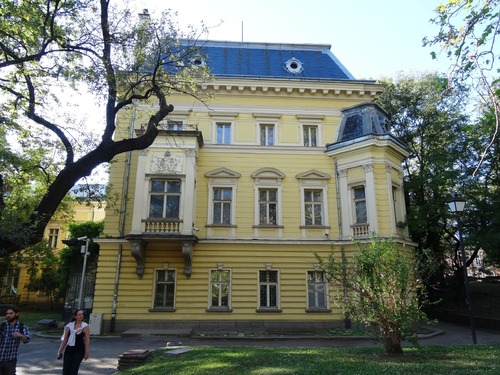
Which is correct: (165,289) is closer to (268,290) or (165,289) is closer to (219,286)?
(219,286)

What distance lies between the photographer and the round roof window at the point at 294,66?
22855mm

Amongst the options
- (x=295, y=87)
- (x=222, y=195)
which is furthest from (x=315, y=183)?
(x=295, y=87)

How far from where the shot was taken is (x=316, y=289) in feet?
60.4

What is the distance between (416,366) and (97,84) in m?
11.3

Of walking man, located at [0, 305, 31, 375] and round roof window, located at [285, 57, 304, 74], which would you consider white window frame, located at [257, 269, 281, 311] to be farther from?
walking man, located at [0, 305, 31, 375]

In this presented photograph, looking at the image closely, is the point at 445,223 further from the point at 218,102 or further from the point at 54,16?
the point at 54,16

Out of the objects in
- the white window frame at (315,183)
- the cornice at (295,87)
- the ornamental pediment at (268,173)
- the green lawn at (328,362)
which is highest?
the cornice at (295,87)

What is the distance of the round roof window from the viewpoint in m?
22.9

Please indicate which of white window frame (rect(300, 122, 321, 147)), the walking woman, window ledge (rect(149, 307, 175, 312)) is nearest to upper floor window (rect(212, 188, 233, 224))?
window ledge (rect(149, 307, 175, 312))

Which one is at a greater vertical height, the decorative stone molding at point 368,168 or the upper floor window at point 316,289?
the decorative stone molding at point 368,168

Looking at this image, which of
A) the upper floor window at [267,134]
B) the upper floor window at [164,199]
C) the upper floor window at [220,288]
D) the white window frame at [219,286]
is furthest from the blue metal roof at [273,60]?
the upper floor window at [220,288]

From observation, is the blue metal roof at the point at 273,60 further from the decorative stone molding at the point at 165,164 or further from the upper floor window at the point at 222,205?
the upper floor window at the point at 222,205

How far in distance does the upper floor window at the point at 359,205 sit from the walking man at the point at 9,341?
15.5m

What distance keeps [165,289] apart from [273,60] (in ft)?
50.0
